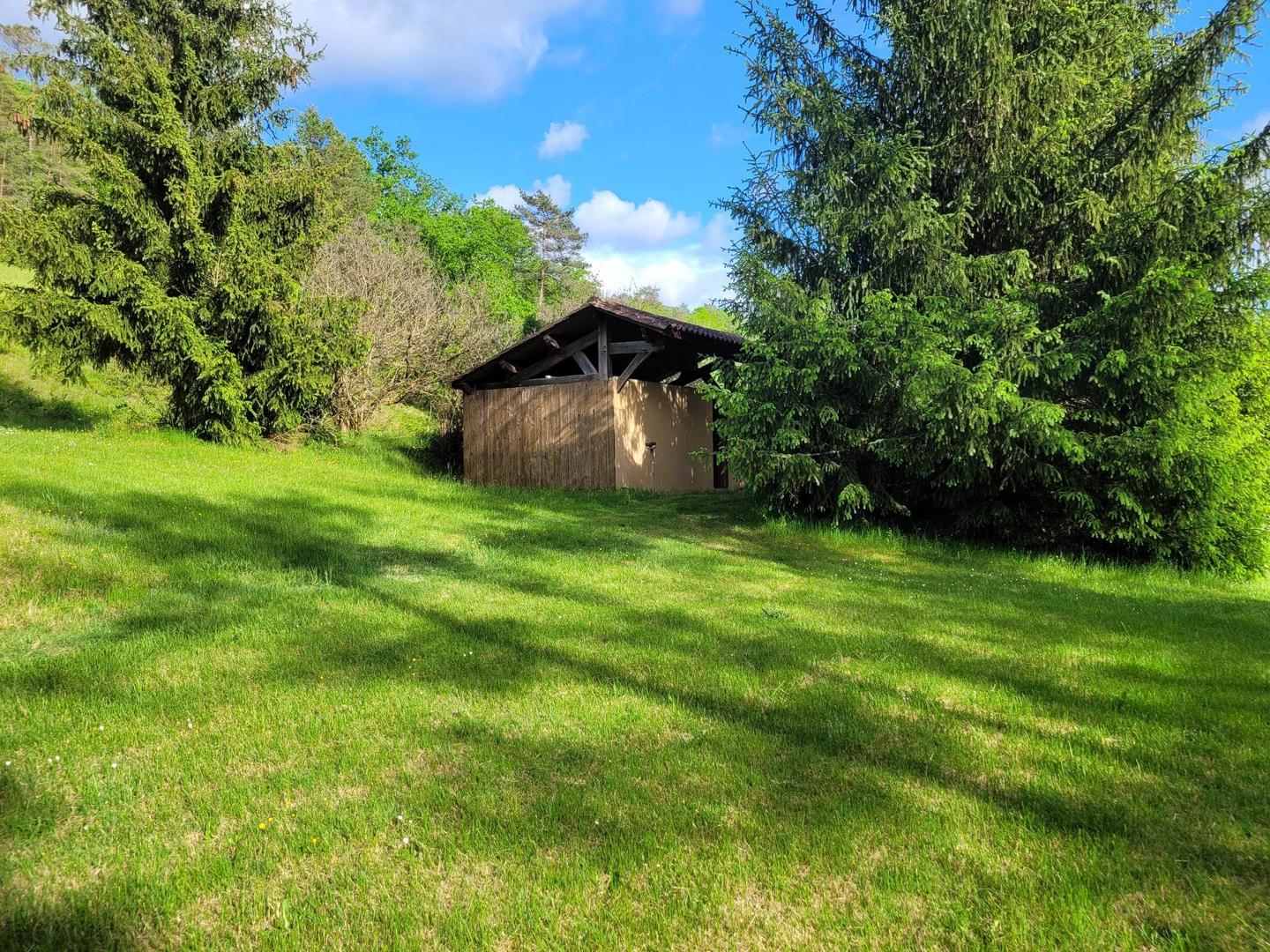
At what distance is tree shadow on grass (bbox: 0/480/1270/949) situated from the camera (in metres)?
2.77

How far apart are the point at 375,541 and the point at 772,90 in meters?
9.32

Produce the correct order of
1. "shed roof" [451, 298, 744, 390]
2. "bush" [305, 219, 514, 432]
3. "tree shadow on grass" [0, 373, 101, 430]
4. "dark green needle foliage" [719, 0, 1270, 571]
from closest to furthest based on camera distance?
"dark green needle foliage" [719, 0, 1270, 571] → "shed roof" [451, 298, 744, 390] → "tree shadow on grass" [0, 373, 101, 430] → "bush" [305, 219, 514, 432]

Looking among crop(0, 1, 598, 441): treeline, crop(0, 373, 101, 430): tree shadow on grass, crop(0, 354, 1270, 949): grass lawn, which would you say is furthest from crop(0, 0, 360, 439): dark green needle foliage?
crop(0, 354, 1270, 949): grass lawn

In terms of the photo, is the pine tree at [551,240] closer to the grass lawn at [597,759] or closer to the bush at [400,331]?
the bush at [400,331]

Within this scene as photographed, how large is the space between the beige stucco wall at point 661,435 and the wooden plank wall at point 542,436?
12.7 inches

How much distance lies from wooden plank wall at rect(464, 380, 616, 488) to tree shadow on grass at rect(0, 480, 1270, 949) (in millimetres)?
7101

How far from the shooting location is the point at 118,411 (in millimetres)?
16469

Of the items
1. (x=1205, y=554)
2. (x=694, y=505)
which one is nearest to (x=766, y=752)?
(x=1205, y=554)

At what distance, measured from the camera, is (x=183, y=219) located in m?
15.0

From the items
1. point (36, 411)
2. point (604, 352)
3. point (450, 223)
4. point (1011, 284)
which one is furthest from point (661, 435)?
point (450, 223)

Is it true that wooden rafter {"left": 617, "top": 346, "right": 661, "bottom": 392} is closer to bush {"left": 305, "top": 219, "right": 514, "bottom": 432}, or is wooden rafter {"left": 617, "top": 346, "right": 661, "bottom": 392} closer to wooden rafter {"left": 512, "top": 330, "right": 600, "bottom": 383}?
wooden rafter {"left": 512, "top": 330, "right": 600, "bottom": 383}


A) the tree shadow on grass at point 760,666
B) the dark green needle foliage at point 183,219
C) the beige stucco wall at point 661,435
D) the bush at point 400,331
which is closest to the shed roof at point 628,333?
the beige stucco wall at point 661,435

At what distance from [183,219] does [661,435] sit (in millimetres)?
12019

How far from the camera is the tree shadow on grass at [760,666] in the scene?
9.08 ft
